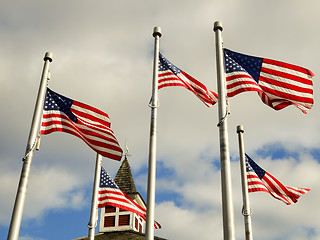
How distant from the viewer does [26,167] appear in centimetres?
A: 1322

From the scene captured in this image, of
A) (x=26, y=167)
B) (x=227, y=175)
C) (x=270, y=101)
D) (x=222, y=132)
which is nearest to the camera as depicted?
(x=227, y=175)

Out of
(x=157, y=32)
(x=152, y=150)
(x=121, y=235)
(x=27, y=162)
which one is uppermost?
(x=157, y=32)

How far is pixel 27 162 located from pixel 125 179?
Result: 99.9ft

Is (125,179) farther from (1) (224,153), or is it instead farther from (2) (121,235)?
(1) (224,153)

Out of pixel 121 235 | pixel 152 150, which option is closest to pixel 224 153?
pixel 152 150

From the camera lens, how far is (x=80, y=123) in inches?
584

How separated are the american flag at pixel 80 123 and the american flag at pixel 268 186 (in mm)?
7040

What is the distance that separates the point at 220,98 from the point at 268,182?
7.65 meters

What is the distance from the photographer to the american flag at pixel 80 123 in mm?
14586

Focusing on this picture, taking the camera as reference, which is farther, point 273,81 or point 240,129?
point 240,129

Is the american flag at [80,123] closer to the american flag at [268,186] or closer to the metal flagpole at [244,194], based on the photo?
the metal flagpole at [244,194]

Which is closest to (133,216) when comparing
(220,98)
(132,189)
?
(132,189)

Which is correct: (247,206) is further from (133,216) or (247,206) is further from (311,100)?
(133,216)

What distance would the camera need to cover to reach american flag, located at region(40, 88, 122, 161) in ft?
47.9
